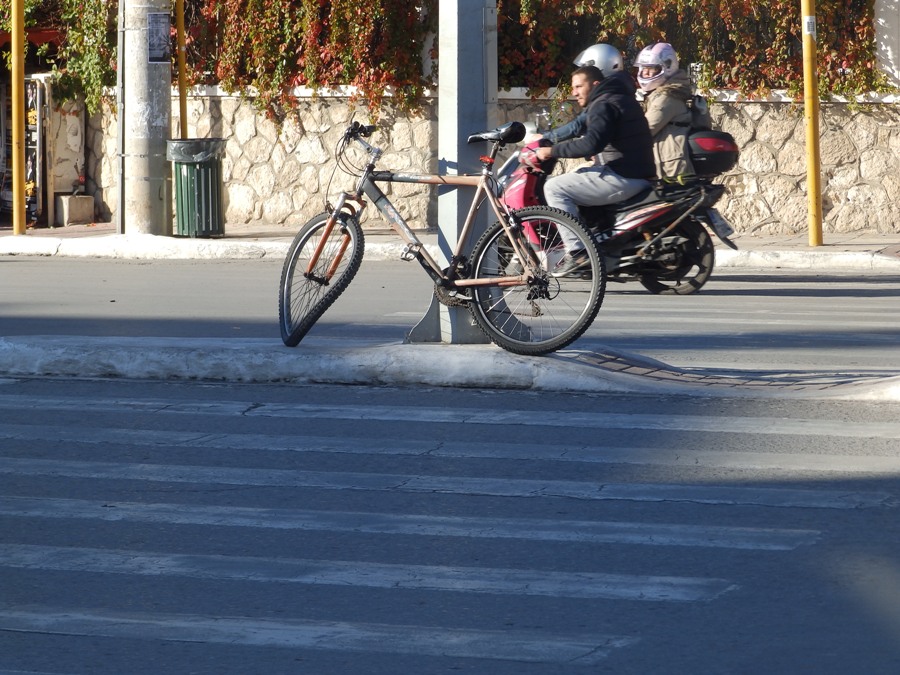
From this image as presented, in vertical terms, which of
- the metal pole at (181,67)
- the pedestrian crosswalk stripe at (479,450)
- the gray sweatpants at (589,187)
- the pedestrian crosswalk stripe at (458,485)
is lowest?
the pedestrian crosswalk stripe at (458,485)

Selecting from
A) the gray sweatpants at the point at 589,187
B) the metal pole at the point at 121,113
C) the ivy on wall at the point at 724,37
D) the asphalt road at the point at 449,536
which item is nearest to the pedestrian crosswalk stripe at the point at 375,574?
the asphalt road at the point at 449,536

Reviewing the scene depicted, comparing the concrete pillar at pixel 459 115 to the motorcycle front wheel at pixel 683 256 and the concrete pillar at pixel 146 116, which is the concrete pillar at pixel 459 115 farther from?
the concrete pillar at pixel 146 116

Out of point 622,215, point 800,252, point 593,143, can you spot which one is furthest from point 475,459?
point 800,252

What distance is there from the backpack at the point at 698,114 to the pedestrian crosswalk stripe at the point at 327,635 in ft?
26.9

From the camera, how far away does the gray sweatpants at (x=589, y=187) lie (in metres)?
10.1

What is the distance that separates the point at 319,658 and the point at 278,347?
4.62 metres

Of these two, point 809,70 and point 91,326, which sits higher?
point 809,70

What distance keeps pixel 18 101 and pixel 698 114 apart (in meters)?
9.05

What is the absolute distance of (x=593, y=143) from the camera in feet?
31.6

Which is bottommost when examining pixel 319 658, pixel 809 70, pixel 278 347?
pixel 319 658

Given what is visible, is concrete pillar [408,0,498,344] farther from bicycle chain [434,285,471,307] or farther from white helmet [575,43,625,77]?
white helmet [575,43,625,77]

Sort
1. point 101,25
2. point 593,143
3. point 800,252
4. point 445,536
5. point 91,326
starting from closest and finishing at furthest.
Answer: point 445,536 < point 593,143 < point 91,326 < point 800,252 < point 101,25

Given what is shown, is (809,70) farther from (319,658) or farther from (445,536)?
(319,658)

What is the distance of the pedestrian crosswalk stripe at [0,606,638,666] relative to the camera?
406 centimetres
